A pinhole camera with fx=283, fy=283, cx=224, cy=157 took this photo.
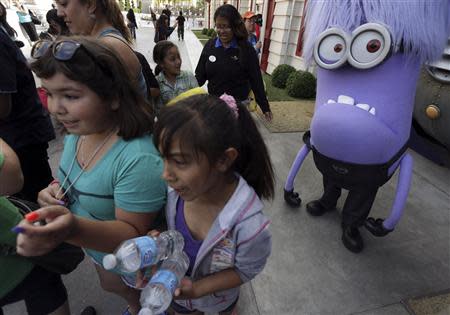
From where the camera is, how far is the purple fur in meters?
1.68

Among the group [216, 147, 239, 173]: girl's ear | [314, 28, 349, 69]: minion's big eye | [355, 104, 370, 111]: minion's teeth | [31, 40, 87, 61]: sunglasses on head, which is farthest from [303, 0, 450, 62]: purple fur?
[31, 40, 87, 61]: sunglasses on head

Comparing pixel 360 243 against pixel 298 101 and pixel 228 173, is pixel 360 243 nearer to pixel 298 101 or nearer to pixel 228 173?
pixel 228 173

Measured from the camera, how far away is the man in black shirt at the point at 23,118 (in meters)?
1.65

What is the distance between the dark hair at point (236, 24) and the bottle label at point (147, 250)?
104 inches

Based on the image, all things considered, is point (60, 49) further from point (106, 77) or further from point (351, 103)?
point (351, 103)

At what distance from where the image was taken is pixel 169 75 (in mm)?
3021

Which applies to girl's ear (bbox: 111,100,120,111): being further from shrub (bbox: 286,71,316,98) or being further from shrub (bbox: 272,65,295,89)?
shrub (bbox: 272,65,295,89)

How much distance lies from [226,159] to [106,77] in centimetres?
58

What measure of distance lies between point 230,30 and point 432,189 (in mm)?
2982

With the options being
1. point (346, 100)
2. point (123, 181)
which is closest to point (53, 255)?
point (123, 181)

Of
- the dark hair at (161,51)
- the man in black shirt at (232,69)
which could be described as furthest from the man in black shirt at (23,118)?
the man in black shirt at (232,69)

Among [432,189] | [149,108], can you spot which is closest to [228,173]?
[149,108]

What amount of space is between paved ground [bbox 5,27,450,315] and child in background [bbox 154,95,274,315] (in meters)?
1.06

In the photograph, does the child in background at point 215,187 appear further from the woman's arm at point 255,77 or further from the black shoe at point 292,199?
the woman's arm at point 255,77
